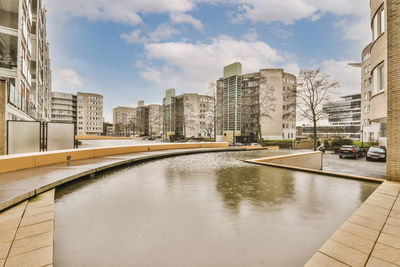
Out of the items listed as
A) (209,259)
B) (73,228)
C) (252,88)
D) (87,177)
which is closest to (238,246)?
(209,259)

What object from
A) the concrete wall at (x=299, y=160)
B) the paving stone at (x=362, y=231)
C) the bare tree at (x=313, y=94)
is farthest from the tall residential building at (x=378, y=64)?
the bare tree at (x=313, y=94)

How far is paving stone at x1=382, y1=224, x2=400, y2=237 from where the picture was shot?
312 centimetres

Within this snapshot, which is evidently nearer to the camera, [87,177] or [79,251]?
[79,251]

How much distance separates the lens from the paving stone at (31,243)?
103 inches

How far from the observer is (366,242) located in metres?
2.85

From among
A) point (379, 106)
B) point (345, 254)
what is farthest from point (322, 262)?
point (379, 106)

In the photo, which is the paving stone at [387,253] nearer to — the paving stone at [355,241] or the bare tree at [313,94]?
the paving stone at [355,241]

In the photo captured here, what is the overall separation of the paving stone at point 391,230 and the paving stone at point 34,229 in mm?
5633

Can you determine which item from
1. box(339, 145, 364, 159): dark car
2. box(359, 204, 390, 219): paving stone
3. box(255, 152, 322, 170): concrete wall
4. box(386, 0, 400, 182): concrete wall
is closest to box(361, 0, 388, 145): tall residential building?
box(386, 0, 400, 182): concrete wall

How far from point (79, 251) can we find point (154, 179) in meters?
4.82

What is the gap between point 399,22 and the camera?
273 inches

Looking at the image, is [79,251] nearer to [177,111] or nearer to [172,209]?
[172,209]

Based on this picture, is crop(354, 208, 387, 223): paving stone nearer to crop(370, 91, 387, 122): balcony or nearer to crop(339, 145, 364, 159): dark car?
crop(370, 91, 387, 122): balcony

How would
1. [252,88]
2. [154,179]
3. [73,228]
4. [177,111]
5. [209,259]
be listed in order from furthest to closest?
[177,111]
[252,88]
[154,179]
[73,228]
[209,259]
